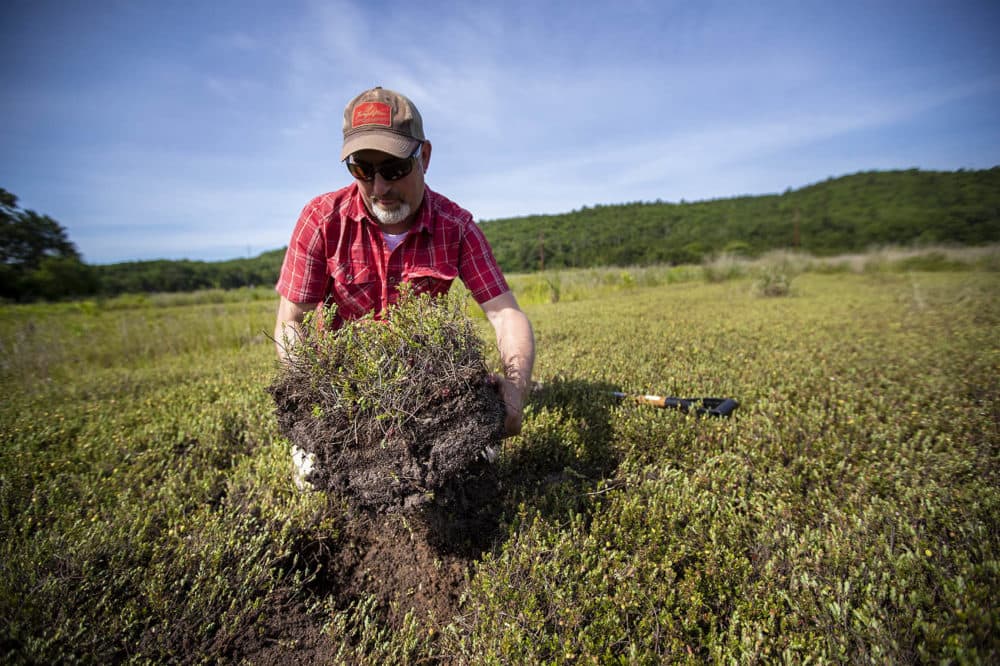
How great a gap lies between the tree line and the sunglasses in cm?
715

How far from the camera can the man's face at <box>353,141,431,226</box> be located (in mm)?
2383

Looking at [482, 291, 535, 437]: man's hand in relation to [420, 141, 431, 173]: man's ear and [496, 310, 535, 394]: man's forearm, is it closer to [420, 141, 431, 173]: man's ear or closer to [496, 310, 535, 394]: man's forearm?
[496, 310, 535, 394]: man's forearm

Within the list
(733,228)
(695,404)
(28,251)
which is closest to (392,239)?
(695,404)

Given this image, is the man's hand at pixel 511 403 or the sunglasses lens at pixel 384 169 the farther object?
the sunglasses lens at pixel 384 169

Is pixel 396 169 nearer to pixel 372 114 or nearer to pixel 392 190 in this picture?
pixel 392 190

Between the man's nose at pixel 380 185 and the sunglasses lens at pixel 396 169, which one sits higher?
the sunglasses lens at pixel 396 169

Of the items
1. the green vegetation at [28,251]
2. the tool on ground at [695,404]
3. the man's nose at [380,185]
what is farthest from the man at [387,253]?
the green vegetation at [28,251]

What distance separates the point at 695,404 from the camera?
10.8ft

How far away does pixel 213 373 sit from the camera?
17.4ft

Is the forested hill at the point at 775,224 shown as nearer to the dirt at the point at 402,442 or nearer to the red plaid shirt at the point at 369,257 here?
the red plaid shirt at the point at 369,257

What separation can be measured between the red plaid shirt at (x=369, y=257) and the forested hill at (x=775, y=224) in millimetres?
17332

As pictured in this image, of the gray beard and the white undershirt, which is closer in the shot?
the gray beard

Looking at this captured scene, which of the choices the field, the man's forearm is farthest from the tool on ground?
the man's forearm

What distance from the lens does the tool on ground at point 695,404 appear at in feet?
10.9
